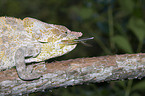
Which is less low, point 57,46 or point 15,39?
point 15,39

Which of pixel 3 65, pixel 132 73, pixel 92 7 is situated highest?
pixel 92 7

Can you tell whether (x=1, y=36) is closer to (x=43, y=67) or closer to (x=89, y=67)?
(x=43, y=67)

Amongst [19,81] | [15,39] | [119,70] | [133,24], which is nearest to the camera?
[19,81]

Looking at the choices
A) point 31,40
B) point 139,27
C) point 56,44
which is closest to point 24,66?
point 31,40

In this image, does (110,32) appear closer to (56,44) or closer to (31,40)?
(56,44)

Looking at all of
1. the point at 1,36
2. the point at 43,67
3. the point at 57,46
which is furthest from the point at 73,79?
the point at 1,36

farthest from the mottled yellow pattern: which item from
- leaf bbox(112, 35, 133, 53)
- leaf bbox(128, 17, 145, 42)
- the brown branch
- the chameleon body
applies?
leaf bbox(128, 17, 145, 42)

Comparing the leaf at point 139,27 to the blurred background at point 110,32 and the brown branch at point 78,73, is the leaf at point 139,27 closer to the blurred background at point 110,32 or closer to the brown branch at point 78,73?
the blurred background at point 110,32

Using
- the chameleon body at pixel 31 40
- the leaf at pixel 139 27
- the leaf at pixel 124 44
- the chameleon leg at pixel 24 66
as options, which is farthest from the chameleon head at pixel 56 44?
the leaf at pixel 139 27
